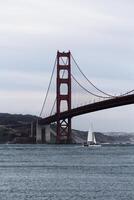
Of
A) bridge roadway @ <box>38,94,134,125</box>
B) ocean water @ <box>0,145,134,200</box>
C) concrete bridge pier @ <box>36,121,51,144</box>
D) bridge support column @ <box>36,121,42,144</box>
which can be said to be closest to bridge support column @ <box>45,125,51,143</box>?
concrete bridge pier @ <box>36,121,51,144</box>

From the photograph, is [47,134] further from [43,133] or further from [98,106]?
[98,106]

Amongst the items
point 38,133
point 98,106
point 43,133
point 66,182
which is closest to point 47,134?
point 43,133

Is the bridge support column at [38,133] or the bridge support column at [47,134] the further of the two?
the bridge support column at [47,134]

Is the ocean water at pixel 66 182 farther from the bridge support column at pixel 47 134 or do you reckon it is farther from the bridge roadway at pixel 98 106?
the bridge support column at pixel 47 134

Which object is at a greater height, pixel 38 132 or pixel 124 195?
pixel 38 132

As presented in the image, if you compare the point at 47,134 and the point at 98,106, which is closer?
the point at 98,106

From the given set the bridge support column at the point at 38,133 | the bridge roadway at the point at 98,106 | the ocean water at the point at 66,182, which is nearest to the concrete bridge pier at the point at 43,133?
the bridge support column at the point at 38,133

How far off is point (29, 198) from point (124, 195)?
3.38 metres

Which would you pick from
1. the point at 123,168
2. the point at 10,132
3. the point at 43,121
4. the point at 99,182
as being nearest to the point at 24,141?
the point at 10,132

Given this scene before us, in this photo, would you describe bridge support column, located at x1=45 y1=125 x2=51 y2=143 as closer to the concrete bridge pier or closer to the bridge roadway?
the concrete bridge pier

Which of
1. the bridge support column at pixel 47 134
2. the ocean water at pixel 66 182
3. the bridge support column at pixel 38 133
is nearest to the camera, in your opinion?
the ocean water at pixel 66 182

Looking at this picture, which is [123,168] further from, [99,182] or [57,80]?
[57,80]

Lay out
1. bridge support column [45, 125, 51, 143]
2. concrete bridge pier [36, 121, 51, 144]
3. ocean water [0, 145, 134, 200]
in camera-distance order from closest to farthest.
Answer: ocean water [0, 145, 134, 200]
concrete bridge pier [36, 121, 51, 144]
bridge support column [45, 125, 51, 143]

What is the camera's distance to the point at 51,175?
1599 inches
